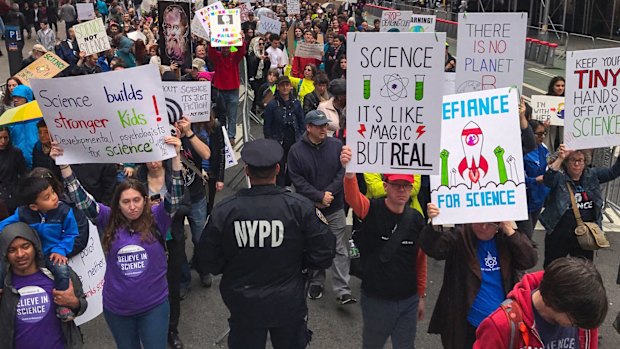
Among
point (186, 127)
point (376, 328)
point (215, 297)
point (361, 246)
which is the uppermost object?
point (186, 127)

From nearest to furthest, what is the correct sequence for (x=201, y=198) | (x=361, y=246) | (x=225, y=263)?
1. (x=225, y=263)
2. (x=361, y=246)
3. (x=201, y=198)

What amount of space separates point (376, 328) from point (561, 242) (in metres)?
1.93

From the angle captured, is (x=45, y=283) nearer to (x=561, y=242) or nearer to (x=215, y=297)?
(x=215, y=297)

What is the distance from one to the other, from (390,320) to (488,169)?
120 centimetres

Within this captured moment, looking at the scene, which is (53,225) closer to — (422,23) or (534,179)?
(534,179)

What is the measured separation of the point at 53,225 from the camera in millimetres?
3939

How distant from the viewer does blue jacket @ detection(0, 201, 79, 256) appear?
390 centimetres

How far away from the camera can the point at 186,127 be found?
4.30 m

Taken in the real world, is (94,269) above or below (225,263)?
below

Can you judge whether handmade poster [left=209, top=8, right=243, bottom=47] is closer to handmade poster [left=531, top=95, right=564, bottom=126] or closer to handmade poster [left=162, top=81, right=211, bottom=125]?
handmade poster [left=162, top=81, right=211, bottom=125]

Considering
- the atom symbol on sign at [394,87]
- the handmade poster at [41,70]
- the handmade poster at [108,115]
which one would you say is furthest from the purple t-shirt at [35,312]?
the handmade poster at [41,70]

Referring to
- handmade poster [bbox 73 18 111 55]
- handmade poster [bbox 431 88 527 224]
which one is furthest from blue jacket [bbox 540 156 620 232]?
handmade poster [bbox 73 18 111 55]

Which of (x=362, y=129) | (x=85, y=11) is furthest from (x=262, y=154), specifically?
(x=85, y=11)

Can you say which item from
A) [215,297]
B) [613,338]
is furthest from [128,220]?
[613,338]
